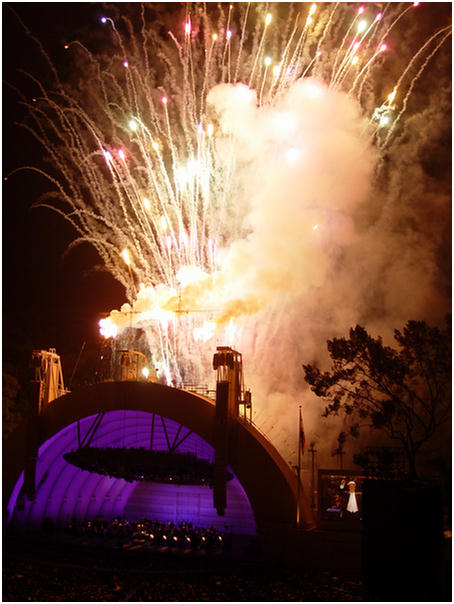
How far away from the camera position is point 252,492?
62.0 ft

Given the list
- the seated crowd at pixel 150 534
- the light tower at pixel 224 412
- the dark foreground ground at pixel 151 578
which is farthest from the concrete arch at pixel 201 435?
the seated crowd at pixel 150 534

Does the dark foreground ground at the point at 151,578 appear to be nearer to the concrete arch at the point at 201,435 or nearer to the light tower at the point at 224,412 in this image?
the concrete arch at the point at 201,435

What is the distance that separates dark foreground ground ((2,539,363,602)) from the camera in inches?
613

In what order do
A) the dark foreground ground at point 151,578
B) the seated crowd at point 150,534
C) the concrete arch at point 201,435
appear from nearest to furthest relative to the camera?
1. the dark foreground ground at point 151,578
2. the concrete arch at point 201,435
3. the seated crowd at point 150,534

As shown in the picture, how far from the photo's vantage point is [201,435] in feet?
65.8

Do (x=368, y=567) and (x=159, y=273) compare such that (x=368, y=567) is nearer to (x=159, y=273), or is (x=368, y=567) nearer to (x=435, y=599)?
(x=435, y=599)

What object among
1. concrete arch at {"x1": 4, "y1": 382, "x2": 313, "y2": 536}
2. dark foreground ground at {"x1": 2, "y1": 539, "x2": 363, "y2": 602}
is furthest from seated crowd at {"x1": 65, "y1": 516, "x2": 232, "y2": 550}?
concrete arch at {"x1": 4, "y1": 382, "x2": 313, "y2": 536}

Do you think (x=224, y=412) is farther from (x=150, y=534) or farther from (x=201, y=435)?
(x=150, y=534)

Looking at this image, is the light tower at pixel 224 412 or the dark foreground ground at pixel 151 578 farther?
the light tower at pixel 224 412

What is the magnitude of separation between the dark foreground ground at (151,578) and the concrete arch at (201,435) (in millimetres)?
1897

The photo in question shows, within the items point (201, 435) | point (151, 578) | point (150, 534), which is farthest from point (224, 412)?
point (150, 534)

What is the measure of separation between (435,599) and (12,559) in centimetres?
1760

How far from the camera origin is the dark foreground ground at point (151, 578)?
15578mm

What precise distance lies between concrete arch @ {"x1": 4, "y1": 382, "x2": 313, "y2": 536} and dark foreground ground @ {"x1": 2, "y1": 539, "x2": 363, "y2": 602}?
→ 1.90 meters
